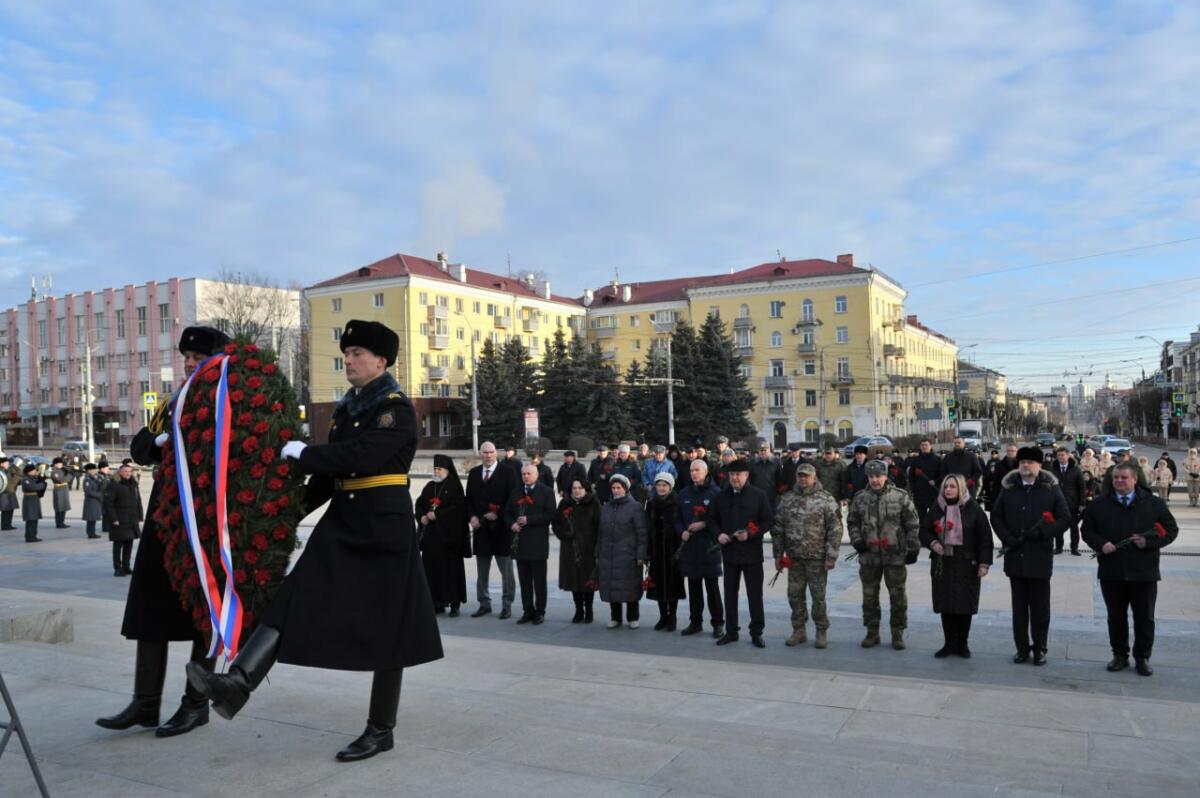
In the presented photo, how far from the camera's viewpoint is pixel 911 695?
6152mm

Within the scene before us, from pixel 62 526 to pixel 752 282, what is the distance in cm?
5731

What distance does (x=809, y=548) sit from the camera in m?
8.68

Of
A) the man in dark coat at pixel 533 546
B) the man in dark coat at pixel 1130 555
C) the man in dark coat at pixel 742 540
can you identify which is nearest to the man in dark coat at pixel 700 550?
the man in dark coat at pixel 742 540

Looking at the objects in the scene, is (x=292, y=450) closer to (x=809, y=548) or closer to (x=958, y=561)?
(x=809, y=548)

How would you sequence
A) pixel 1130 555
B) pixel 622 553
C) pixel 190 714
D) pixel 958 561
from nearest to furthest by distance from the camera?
pixel 190 714 → pixel 1130 555 → pixel 958 561 → pixel 622 553

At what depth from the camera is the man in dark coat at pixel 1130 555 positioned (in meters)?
7.41

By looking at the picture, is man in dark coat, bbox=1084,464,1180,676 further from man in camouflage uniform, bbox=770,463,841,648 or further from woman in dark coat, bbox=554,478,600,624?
woman in dark coat, bbox=554,478,600,624

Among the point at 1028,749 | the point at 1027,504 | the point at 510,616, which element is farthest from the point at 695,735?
the point at 510,616

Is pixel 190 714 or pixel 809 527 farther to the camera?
pixel 809 527

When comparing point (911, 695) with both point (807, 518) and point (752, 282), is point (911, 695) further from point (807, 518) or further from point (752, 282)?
point (752, 282)

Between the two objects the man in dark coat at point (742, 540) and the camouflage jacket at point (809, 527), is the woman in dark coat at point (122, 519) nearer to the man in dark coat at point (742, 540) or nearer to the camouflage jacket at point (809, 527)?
the man in dark coat at point (742, 540)

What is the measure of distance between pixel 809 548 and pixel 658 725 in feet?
12.7

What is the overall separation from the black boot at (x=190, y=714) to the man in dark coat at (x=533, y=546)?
5.41 m

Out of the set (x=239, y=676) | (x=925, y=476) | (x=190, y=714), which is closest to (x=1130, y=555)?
(x=239, y=676)
